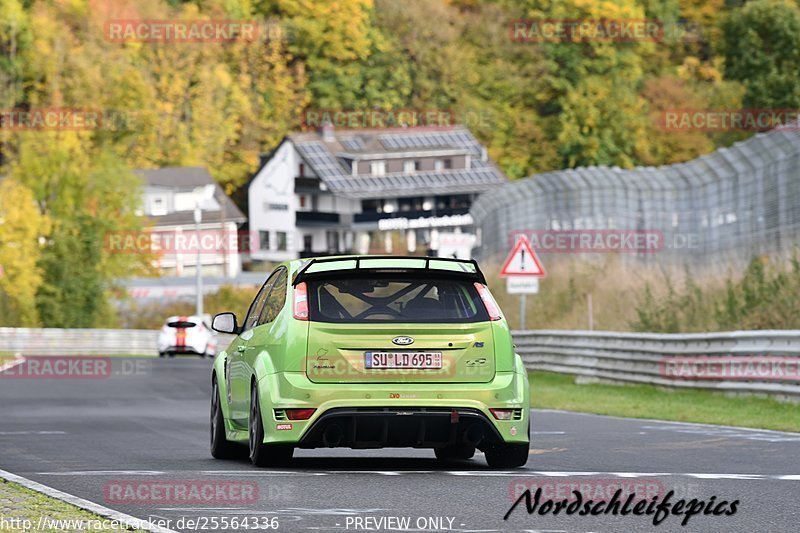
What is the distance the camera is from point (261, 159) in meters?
136

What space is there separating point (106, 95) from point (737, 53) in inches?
1591

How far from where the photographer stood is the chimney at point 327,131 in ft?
449

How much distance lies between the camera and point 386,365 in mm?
12633

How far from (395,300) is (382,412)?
96 cm

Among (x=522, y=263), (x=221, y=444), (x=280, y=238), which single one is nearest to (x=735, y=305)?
(x=522, y=263)

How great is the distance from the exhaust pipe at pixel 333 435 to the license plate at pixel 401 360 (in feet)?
1.50

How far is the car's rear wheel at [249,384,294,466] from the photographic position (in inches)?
511

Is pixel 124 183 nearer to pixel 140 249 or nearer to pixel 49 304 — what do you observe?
pixel 140 249

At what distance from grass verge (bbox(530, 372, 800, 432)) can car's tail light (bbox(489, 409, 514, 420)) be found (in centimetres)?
681

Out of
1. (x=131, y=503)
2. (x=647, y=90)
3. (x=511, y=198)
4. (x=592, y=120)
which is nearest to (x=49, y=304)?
(x=511, y=198)
